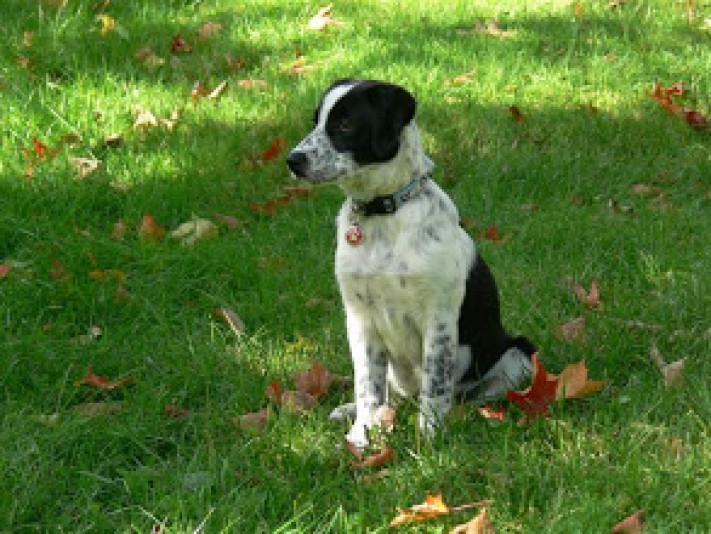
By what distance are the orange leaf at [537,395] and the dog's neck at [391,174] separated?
68 centimetres

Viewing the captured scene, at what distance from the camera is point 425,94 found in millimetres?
6121

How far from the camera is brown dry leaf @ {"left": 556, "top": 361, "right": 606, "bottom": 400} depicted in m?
3.26

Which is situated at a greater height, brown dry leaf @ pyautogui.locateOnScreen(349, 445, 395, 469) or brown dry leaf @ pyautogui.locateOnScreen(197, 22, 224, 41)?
brown dry leaf @ pyautogui.locateOnScreen(197, 22, 224, 41)

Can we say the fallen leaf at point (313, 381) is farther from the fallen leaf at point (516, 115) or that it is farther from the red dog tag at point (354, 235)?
the fallen leaf at point (516, 115)

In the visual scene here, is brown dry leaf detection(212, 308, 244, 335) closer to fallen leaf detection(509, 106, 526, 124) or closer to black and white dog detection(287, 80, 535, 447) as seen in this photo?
black and white dog detection(287, 80, 535, 447)

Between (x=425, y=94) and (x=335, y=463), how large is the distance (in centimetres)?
344

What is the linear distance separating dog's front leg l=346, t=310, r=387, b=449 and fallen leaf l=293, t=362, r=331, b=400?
191 millimetres

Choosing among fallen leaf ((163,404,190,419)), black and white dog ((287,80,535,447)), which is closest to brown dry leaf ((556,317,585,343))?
black and white dog ((287,80,535,447))

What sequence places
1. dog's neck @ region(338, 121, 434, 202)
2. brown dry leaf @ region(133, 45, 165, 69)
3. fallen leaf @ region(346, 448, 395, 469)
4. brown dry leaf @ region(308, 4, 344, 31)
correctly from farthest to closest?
brown dry leaf @ region(308, 4, 344, 31), brown dry leaf @ region(133, 45, 165, 69), dog's neck @ region(338, 121, 434, 202), fallen leaf @ region(346, 448, 395, 469)

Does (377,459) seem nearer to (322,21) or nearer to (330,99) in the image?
(330,99)

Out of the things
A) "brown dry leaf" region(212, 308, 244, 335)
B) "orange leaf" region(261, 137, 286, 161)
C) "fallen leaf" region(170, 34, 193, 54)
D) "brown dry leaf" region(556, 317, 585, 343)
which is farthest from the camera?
"fallen leaf" region(170, 34, 193, 54)

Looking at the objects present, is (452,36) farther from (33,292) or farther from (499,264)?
(33,292)

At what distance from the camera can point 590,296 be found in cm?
420

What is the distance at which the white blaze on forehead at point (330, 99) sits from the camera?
3.18m
